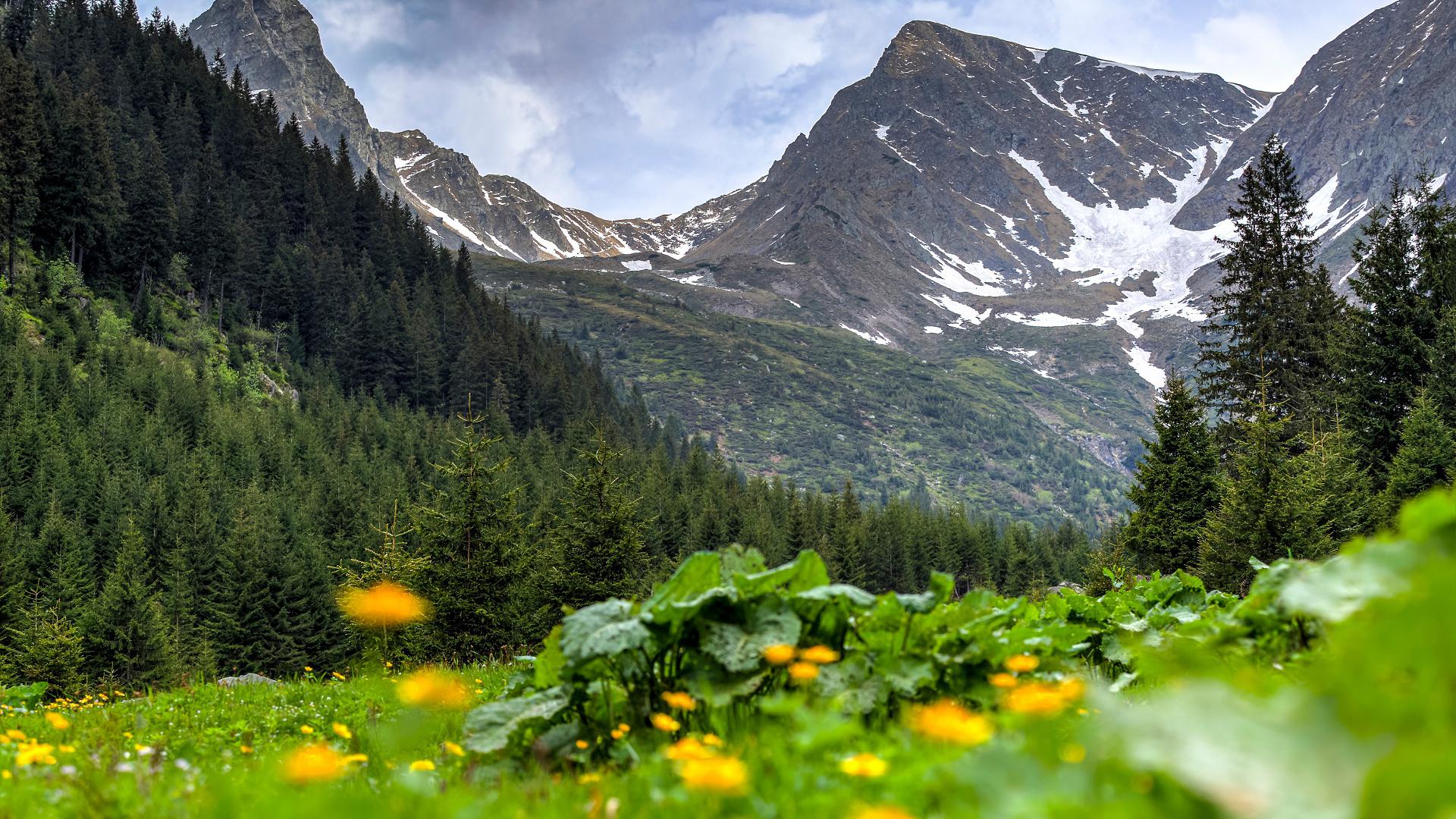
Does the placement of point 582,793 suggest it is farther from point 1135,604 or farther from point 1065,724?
point 1135,604

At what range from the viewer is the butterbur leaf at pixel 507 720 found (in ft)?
11.7

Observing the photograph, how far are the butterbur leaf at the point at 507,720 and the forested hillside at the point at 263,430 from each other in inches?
354

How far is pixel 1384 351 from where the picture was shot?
31.3m

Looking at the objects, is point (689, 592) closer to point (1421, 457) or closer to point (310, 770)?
point (310, 770)

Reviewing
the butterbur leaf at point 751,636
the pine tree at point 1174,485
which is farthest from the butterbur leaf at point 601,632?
the pine tree at point 1174,485

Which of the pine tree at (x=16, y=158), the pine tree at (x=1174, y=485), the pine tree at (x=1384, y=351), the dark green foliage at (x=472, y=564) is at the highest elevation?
the pine tree at (x=16, y=158)

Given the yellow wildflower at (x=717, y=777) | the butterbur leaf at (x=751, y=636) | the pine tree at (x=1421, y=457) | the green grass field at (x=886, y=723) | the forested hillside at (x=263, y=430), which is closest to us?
the green grass field at (x=886, y=723)

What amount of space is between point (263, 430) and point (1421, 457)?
73.0 meters

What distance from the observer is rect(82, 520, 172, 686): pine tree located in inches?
1383

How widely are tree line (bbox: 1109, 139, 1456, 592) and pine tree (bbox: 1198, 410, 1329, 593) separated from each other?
45 mm

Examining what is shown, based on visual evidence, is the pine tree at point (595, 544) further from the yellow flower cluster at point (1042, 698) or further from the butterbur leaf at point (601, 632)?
the yellow flower cluster at point (1042, 698)

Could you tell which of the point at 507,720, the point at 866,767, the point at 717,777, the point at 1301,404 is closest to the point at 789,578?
the point at 507,720

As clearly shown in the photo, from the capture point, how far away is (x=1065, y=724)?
10.6ft

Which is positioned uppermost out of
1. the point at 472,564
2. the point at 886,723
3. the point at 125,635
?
the point at 886,723
